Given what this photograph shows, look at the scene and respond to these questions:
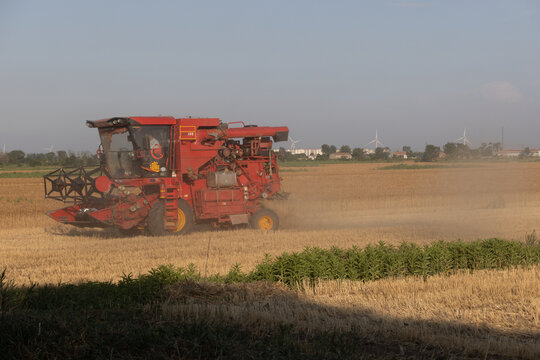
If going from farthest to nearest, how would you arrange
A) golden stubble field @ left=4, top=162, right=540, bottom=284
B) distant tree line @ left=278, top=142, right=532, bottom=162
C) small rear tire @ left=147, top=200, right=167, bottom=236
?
distant tree line @ left=278, top=142, right=532, bottom=162
small rear tire @ left=147, top=200, right=167, bottom=236
golden stubble field @ left=4, top=162, right=540, bottom=284

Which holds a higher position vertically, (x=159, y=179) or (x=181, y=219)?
(x=159, y=179)

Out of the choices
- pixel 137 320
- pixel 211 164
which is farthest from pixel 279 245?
pixel 137 320

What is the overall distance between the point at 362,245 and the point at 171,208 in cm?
518

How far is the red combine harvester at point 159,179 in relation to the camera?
15.0 m

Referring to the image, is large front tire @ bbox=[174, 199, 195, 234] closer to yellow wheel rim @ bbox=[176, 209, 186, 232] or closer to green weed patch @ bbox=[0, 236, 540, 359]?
yellow wheel rim @ bbox=[176, 209, 186, 232]

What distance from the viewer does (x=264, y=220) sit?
669 inches

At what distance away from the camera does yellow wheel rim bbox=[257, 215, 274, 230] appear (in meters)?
16.9

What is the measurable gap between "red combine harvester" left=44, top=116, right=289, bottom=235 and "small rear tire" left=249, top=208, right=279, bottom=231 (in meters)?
0.39

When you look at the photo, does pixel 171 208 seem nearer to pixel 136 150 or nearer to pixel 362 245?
pixel 136 150

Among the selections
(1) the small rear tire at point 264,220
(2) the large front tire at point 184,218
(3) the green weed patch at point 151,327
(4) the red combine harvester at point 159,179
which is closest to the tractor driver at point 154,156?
(4) the red combine harvester at point 159,179

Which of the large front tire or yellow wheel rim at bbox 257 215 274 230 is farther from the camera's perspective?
yellow wheel rim at bbox 257 215 274 230

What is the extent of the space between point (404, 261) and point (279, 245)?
5269mm

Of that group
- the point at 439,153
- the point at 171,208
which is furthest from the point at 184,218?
the point at 439,153

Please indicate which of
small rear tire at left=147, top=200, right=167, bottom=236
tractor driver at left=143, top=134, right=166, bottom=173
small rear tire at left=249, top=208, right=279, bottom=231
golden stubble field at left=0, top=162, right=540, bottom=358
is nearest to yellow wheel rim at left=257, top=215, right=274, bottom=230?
small rear tire at left=249, top=208, right=279, bottom=231
